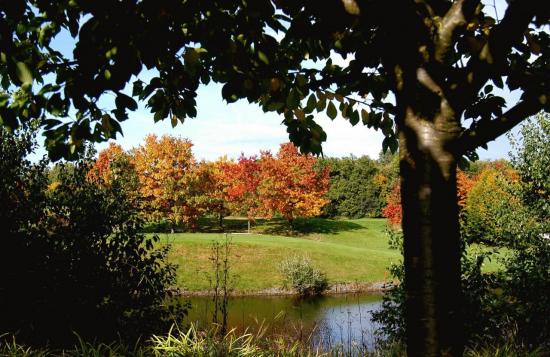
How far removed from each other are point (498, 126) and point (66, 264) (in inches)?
285

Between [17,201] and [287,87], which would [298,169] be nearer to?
[17,201]

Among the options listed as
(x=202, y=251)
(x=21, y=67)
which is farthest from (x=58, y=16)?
(x=202, y=251)

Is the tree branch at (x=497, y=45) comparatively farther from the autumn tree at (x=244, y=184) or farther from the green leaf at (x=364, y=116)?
the autumn tree at (x=244, y=184)

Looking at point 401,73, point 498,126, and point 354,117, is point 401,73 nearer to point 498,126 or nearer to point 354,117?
point 498,126

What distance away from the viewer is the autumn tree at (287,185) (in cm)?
4331

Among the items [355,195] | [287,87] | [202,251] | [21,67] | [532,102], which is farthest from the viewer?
[355,195]

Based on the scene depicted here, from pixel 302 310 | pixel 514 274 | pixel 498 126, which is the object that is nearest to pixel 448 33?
pixel 498 126

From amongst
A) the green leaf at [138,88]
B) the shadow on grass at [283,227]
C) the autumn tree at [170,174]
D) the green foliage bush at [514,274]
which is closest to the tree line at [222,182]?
the autumn tree at [170,174]

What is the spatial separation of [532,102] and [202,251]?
30.6 metres

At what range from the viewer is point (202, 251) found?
31.9 metres

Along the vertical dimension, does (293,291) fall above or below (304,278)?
below

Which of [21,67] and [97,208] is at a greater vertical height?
[21,67]

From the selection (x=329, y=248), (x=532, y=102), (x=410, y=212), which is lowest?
(x=329, y=248)

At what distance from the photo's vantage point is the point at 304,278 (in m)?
26.9
